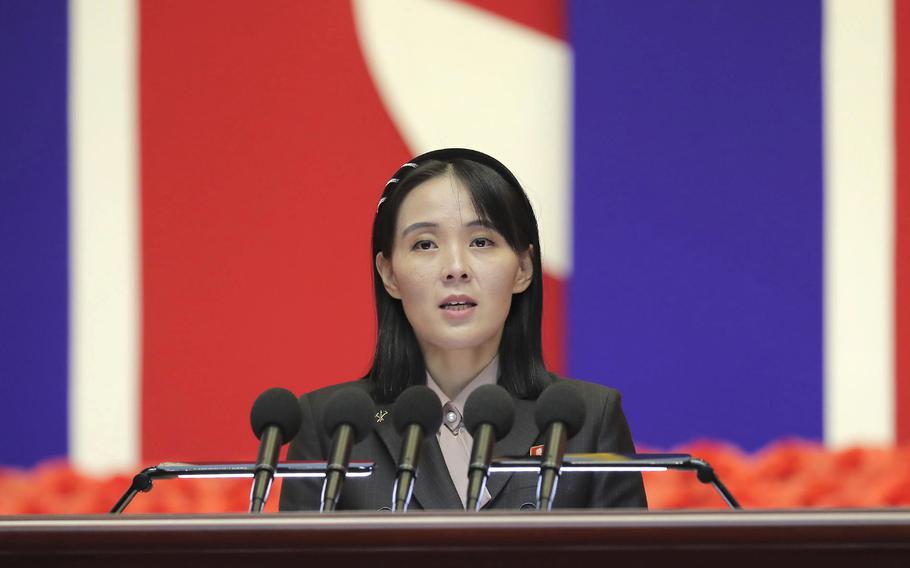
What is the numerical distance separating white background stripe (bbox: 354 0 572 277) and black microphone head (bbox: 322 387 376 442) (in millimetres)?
1619

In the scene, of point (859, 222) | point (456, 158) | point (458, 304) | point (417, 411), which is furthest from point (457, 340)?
point (859, 222)

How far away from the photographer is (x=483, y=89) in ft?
9.40

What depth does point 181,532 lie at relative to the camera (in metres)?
0.93

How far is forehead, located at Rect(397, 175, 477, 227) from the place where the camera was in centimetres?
171

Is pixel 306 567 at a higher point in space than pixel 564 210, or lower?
lower

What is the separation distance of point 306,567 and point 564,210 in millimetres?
1963

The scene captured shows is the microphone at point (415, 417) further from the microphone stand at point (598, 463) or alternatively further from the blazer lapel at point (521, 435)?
the blazer lapel at point (521, 435)

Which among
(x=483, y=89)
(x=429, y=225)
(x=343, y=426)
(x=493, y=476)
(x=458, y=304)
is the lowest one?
(x=493, y=476)

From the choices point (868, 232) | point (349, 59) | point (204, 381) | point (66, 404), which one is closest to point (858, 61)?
point (868, 232)

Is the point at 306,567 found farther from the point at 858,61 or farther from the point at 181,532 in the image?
the point at 858,61

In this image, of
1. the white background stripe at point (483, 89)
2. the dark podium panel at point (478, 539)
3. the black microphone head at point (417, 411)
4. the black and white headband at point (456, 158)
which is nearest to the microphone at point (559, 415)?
the black microphone head at point (417, 411)

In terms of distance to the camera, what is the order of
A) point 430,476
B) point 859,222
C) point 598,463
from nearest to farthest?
point 598,463, point 430,476, point 859,222

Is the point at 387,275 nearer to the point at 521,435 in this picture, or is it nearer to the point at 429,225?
the point at 429,225

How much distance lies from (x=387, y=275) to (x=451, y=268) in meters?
0.14
